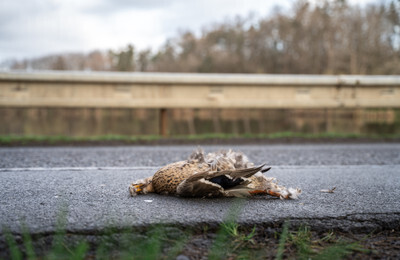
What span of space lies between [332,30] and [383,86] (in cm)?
5094

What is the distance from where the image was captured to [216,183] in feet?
9.21

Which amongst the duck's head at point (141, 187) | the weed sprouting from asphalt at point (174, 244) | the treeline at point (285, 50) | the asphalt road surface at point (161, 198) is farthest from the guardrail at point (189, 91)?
the treeline at point (285, 50)

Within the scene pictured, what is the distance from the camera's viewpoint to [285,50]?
61.8 m

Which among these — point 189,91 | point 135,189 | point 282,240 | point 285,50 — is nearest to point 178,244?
point 282,240

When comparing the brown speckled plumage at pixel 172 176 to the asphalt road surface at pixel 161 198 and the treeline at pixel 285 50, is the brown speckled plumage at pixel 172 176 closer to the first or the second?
the asphalt road surface at pixel 161 198

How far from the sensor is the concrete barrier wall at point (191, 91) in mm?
7867

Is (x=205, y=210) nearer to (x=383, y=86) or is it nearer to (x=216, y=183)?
(x=216, y=183)

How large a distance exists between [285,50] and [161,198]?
62.3 m

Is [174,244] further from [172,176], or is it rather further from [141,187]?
[141,187]

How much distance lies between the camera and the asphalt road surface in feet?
7.68

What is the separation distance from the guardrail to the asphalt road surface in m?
3.12

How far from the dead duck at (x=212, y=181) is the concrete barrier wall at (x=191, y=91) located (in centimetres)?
531

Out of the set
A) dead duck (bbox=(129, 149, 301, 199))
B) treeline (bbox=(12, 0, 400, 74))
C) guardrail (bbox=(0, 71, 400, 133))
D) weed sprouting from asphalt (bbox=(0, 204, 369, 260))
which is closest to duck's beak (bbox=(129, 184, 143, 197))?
dead duck (bbox=(129, 149, 301, 199))

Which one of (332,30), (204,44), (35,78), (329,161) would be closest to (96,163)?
(329,161)
